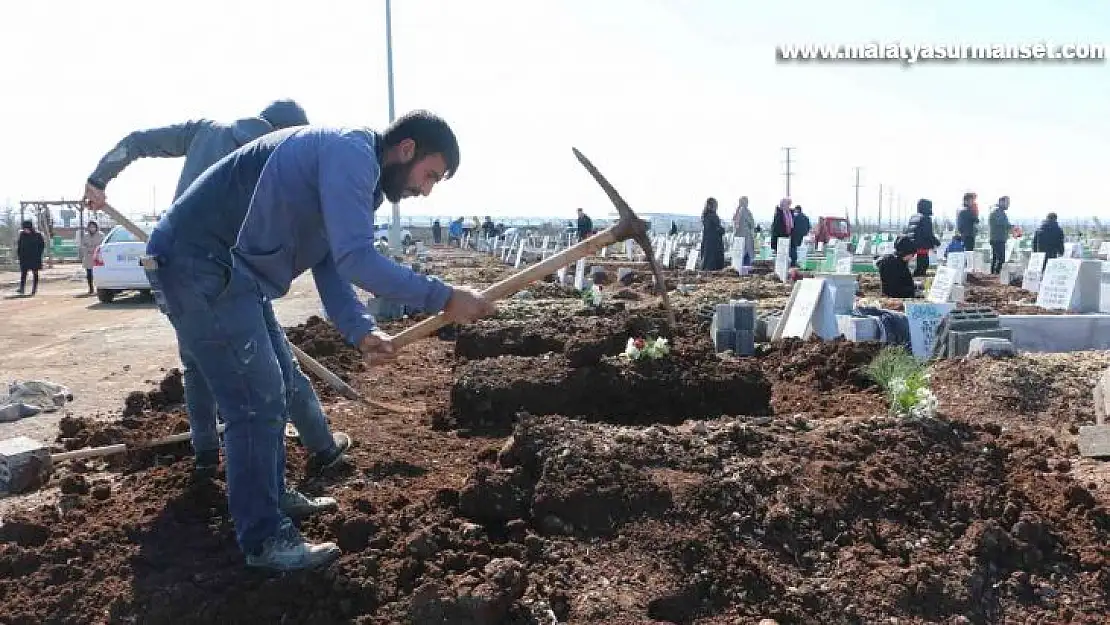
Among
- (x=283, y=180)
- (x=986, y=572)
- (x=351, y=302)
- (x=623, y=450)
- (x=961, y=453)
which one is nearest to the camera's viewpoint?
(x=283, y=180)

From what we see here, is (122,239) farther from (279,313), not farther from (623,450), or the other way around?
(623,450)

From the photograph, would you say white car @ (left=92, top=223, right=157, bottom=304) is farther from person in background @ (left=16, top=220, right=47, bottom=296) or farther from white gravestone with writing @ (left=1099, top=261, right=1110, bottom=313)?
white gravestone with writing @ (left=1099, top=261, right=1110, bottom=313)

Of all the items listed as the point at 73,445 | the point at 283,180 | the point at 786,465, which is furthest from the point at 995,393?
the point at 73,445

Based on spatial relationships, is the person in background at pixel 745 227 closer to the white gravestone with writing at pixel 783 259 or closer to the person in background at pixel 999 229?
the white gravestone with writing at pixel 783 259

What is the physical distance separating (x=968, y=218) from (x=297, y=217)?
1560 centimetres

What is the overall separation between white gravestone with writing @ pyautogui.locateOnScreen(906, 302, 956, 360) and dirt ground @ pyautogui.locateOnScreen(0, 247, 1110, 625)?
2783 millimetres

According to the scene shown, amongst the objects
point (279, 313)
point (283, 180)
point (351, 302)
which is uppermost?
point (283, 180)

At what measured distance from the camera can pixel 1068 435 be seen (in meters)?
5.15

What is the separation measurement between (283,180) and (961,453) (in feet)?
10.1

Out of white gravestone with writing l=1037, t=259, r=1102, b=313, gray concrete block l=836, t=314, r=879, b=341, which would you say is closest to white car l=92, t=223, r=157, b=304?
gray concrete block l=836, t=314, r=879, b=341

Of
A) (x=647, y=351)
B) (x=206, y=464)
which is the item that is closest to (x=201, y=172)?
(x=206, y=464)

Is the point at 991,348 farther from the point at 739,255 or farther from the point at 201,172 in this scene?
the point at 739,255

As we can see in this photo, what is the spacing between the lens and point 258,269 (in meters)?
3.05

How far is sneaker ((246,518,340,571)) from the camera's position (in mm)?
3039
